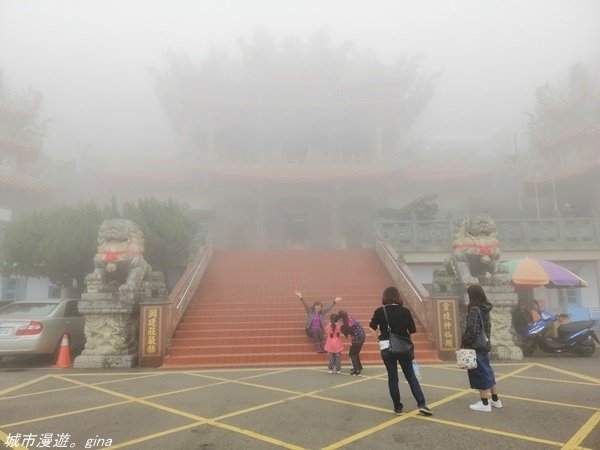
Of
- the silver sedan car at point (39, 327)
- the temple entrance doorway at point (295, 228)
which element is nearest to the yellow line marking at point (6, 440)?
the silver sedan car at point (39, 327)

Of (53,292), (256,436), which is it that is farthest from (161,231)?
(256,436)

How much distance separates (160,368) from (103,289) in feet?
6.71

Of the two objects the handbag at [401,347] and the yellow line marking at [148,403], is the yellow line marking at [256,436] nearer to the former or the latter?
the yellow line marking at [148,403]

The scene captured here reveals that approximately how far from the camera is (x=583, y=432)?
369 cm

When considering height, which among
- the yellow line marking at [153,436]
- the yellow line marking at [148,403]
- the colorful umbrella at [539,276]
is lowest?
the yellow line marking at [148,403]

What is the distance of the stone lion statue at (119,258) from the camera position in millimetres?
8375

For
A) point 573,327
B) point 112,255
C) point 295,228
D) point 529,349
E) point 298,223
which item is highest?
point 298,223

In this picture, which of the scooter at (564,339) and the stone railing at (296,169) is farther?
the stone railing at (296,169)

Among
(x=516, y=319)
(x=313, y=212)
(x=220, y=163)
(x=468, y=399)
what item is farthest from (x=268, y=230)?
(x=468, y=399)

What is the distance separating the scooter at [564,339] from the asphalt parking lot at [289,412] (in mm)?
1604

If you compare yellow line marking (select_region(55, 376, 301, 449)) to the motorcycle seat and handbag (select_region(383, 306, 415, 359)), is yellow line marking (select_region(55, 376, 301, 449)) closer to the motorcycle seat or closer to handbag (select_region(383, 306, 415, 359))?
handbag (select_region(383, 306, 415, 359))

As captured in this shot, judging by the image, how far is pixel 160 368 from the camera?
7527 millimetres

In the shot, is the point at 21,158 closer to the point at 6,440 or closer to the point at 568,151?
the point at 6,440

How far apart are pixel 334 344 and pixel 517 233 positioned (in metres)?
13.6
